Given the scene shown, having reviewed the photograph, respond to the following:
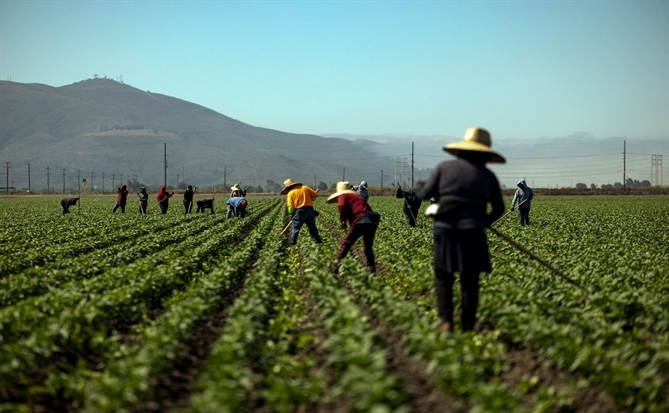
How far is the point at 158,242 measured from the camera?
62.4 feet

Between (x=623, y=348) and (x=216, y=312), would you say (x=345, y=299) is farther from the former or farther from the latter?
(x=623, y=348)

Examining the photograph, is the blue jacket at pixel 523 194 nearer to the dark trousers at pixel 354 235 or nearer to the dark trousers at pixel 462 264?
the dark trousers at pixel 354 235

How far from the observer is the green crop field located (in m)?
5.57

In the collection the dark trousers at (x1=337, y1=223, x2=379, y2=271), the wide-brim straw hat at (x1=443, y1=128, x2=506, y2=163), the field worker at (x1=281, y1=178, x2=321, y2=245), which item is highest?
the wide-brim straw hat at (x1=443, y1=128, x2=506, y2=163)

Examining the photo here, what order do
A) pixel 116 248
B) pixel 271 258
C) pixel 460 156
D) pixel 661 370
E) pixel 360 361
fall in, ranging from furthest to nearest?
pixel 116 248 → pixel 271 258 → pixel 460 156 → pixel 661 370 → pixel 360 361

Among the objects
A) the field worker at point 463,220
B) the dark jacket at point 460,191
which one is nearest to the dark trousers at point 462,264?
the field worker at point 463,220

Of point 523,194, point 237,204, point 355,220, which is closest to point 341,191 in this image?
point 355,220

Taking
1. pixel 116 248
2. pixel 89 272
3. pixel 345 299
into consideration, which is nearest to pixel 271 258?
pixel 89 272

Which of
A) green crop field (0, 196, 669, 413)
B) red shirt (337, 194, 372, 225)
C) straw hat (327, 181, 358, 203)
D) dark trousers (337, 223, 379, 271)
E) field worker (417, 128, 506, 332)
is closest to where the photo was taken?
green crop field (0, 196, 669, 413)

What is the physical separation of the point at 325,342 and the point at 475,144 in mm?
2957

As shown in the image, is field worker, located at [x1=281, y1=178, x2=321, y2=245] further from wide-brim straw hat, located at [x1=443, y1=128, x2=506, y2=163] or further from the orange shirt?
wide-brim straw hat, located at [x1=443, y1=128, x2=506, y2=163]

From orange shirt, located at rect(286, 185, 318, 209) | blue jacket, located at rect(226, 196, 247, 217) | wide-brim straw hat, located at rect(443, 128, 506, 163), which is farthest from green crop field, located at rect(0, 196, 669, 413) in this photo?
blue jacket, located at rect(226, 196, 247, 217)

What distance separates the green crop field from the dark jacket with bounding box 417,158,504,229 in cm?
113

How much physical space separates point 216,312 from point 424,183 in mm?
3282
